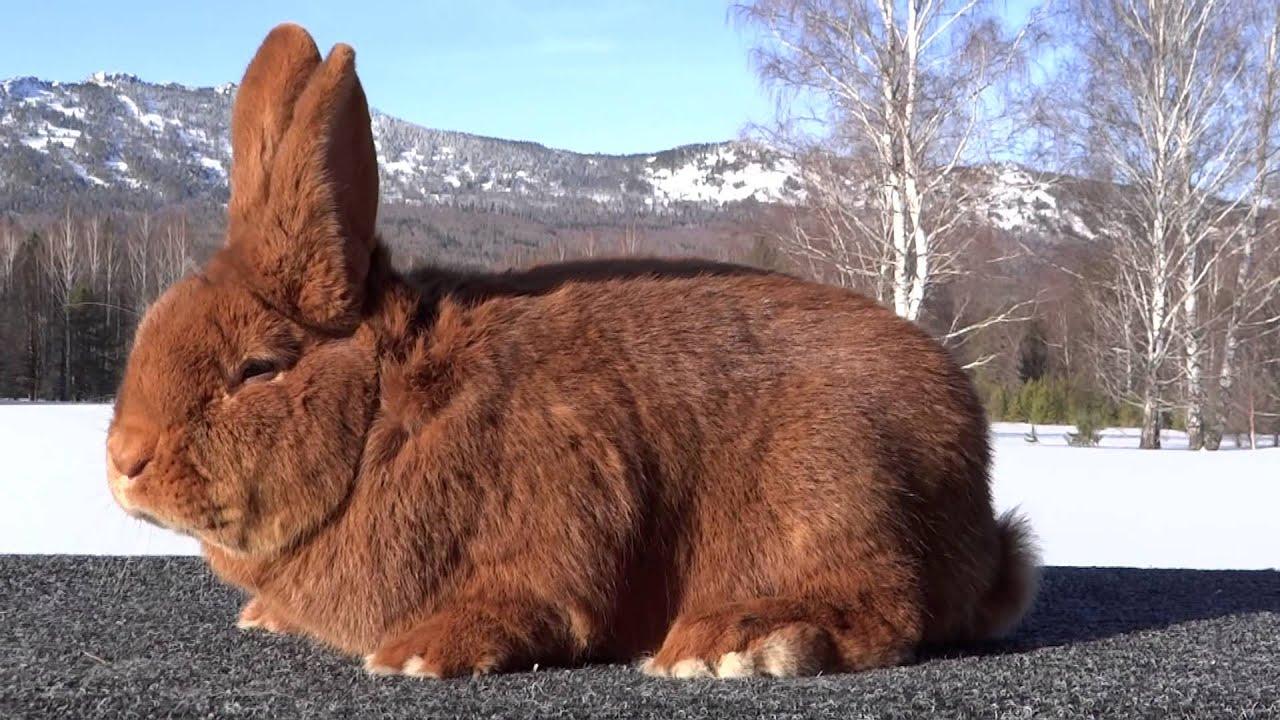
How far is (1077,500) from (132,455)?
7296 mm

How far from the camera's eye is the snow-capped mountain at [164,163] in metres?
62.3

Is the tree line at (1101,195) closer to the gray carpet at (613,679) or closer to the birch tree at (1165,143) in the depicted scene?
the birch tree at (1165,143)

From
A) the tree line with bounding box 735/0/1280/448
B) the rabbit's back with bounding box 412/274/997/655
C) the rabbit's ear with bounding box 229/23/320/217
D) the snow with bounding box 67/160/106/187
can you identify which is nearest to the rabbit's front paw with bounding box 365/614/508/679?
the rabbit's back with bounding box 412/274/997/655

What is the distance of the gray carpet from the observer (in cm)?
134

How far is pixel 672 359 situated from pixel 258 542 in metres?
0.61

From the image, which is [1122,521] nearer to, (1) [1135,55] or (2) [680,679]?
(2) [680,679]

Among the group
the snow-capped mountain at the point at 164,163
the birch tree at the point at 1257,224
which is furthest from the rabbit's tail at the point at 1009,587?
the snow-capped mountain at the point at 164,163

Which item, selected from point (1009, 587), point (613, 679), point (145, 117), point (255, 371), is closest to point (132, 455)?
point (255, 371)

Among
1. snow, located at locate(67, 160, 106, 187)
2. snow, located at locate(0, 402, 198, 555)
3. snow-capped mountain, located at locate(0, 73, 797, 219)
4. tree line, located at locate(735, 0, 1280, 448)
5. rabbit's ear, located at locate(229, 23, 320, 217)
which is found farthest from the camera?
snow, located at locate(67, 160, 106, 187)

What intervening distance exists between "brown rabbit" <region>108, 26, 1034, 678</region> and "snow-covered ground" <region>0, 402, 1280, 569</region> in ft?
0.97

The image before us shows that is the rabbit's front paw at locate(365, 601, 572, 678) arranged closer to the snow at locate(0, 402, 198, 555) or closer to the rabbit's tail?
the snow at locate(0, 402, 198, 555)

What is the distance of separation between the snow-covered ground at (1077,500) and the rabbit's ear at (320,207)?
42cm

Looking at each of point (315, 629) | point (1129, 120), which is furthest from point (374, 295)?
point (1129, 120)

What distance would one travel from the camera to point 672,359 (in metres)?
1.67
